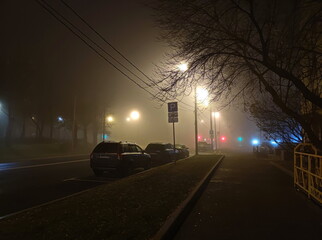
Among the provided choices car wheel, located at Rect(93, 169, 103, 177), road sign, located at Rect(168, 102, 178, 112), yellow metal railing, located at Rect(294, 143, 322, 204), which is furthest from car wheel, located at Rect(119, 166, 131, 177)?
yellow metal railing, located at Rect(294, 143, 322, 204)

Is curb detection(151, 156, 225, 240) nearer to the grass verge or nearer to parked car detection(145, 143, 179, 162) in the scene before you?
the grass verge

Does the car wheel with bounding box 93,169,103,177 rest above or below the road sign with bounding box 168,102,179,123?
below

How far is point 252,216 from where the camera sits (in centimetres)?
641

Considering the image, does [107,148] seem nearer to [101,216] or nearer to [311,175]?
[101,216]

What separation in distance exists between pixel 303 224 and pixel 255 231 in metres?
1.27

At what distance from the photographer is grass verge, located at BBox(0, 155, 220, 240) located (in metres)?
4.73

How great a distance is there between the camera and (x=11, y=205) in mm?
7473

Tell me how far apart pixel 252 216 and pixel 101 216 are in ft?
11.3

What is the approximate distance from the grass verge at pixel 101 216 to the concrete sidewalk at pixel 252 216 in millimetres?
684

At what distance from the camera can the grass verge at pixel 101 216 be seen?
473cm

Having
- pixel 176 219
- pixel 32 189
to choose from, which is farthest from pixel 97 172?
pixel 176 219

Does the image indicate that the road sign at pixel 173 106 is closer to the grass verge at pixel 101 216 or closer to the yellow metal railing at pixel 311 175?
the yellow metal railing at pixel 311 175

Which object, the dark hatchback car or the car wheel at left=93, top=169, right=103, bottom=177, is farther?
the car wheel at left=93, top=169, right=103, bottom=177

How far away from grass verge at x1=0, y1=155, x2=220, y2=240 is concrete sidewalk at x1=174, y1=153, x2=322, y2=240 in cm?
68
